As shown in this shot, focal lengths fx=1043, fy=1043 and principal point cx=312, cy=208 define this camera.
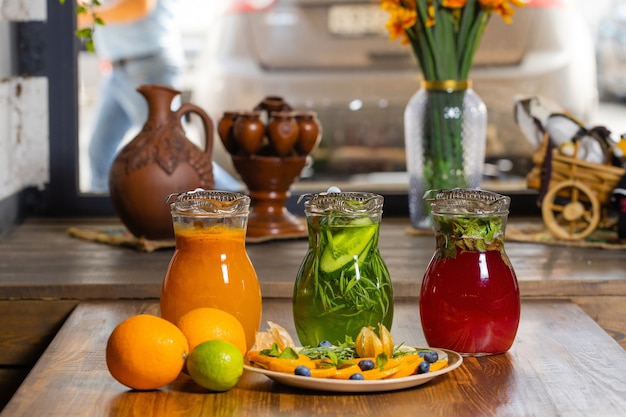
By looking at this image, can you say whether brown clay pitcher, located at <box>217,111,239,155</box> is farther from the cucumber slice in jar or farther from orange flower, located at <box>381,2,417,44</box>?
the cucumber slice in jar

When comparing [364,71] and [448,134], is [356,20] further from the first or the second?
[448,134]

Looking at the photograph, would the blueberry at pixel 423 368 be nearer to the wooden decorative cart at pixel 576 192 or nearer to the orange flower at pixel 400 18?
the wooden decorative cart at pixel 576 192

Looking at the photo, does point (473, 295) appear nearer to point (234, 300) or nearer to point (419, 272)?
point (234, 300)

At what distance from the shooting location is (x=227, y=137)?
2068mm

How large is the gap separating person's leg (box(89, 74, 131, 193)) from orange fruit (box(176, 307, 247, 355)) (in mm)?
1426

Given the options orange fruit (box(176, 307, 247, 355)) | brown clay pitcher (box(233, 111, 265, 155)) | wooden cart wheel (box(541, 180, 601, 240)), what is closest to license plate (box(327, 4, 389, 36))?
brown clay pitcher (box(233, 111, 265, 155))

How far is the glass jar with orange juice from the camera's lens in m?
1.17

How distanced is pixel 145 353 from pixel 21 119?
55.5 inches

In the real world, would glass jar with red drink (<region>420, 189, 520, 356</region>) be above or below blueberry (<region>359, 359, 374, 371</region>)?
above

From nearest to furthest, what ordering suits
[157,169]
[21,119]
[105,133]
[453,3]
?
[157,169] < [453,3] < [21,119] < [105,133]

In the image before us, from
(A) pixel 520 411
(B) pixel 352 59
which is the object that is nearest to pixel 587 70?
(B) pixel 352 59

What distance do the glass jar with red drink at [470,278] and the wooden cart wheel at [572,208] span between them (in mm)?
845

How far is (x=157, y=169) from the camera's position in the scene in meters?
1.94

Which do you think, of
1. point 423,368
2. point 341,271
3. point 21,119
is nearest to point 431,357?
point 423,368
